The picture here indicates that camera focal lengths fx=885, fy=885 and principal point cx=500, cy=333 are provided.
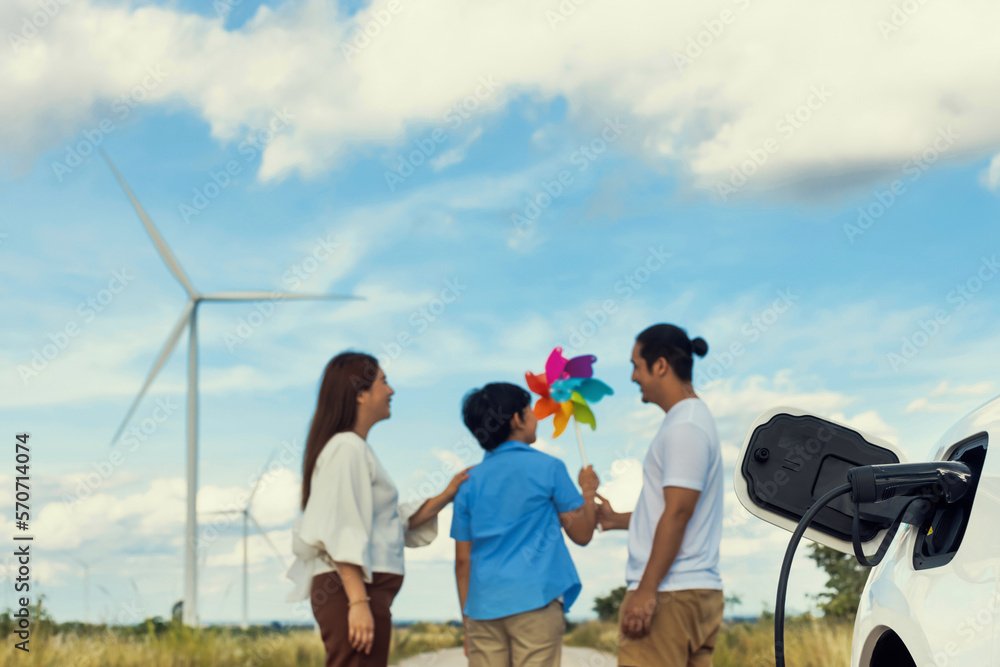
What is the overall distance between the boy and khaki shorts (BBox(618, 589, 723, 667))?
1.65ft

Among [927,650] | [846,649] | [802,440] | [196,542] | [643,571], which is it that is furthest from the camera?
[196,542]

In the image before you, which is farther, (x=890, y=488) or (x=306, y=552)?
(x=306, y=552)

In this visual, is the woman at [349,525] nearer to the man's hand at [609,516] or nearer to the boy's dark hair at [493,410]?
the boy's dark hair at [493,410]

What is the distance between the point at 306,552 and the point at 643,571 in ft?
4.60

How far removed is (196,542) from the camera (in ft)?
37.0

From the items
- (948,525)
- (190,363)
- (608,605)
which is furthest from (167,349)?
(948,525)

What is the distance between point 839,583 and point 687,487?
684 cm

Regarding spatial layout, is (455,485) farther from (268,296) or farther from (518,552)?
(268,296)

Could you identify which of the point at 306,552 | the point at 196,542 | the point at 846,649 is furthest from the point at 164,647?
the point at 846,649

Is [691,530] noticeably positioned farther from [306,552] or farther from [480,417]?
[306,552]

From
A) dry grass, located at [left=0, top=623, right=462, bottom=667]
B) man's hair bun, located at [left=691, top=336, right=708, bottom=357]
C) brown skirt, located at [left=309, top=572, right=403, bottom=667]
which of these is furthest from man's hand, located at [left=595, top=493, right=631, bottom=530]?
dry grass, located at [left=0, top=623, right=462, bottom=667]

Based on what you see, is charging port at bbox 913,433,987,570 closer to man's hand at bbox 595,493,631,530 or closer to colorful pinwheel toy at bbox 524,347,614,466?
man's hand at bbox 595,493,631,530

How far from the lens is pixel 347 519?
367cm

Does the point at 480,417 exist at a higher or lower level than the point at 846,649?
higher
